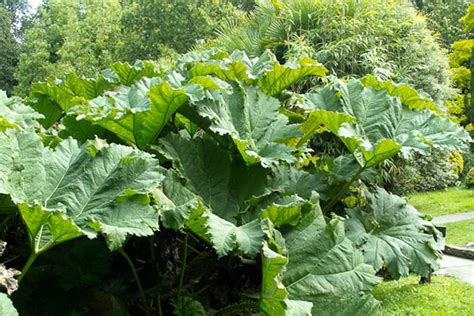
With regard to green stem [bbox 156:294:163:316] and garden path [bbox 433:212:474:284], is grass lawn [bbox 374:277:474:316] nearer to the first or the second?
garden path [bbox 433:212:474:284]

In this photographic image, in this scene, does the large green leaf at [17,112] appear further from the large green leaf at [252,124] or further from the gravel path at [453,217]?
the gravel path at [453,217]

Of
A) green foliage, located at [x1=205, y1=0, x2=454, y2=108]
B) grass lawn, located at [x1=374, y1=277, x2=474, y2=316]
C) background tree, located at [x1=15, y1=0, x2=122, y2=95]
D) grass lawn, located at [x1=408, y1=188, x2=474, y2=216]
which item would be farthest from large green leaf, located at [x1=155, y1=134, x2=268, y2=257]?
background tree, located at [x1=15, y1=0, x2=122, y2=95]

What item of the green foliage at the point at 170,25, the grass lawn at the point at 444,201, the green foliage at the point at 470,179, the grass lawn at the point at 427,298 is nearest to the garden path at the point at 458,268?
the grass lawn at the point at 427,298

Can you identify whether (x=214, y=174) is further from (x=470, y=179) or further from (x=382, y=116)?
(x=470, y=179)

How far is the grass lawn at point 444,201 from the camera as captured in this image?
33.6 ft

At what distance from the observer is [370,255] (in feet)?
5.60

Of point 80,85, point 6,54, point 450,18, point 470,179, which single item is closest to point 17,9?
point 6,54

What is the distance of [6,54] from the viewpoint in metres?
31.0

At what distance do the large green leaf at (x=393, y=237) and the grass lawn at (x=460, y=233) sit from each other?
20.1 ft

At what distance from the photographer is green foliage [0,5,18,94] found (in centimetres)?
3077

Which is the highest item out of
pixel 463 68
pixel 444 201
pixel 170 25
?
pixel 170 25

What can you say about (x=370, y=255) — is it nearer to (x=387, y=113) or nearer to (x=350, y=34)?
(x=387, y=113)

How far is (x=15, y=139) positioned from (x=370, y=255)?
107 centimetres

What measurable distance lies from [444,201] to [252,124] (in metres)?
10.5
